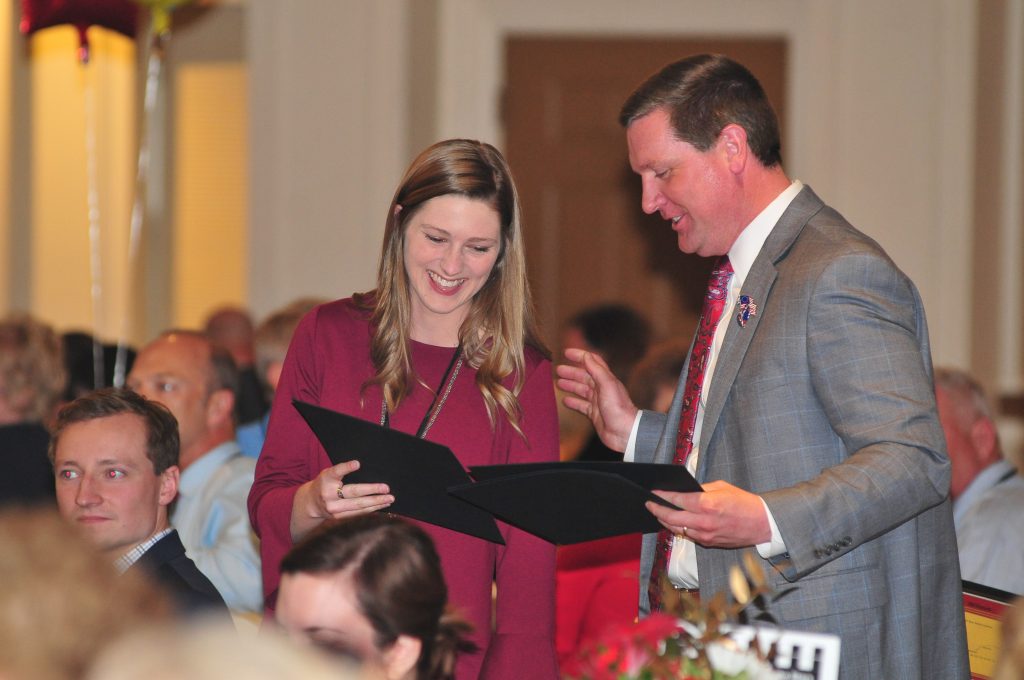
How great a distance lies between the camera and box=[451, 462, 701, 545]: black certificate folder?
211 centimetres

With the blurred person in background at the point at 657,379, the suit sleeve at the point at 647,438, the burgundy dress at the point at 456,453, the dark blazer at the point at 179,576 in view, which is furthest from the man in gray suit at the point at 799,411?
the blurred person in background at the point at 657,379

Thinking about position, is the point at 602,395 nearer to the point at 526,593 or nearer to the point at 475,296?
the point at 475,296

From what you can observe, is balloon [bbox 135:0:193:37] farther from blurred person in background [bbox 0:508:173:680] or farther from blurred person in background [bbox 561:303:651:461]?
blurred person in background [bbox 0:508:173:680]

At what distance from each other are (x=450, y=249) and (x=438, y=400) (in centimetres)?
31

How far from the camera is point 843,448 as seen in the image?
8.08 ft

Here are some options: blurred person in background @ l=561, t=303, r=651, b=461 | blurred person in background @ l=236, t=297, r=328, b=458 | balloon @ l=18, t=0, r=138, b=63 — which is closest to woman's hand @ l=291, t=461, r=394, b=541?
blurred person in background @ l=236, t=297, r=328, b=458

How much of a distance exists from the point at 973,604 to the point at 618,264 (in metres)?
4.46

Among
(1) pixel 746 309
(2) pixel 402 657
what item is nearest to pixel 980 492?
(1) pixel 746 309

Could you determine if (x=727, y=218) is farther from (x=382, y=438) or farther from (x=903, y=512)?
(x=382, y=438)

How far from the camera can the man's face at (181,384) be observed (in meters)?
4.24

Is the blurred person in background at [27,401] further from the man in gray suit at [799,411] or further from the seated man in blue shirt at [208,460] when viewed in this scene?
the man in gray suit at [799,411]

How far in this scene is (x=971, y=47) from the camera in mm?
6371

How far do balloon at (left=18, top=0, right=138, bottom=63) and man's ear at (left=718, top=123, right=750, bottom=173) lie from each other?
3154mm

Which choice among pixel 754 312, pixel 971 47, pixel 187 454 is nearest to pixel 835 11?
pixel 971 47
